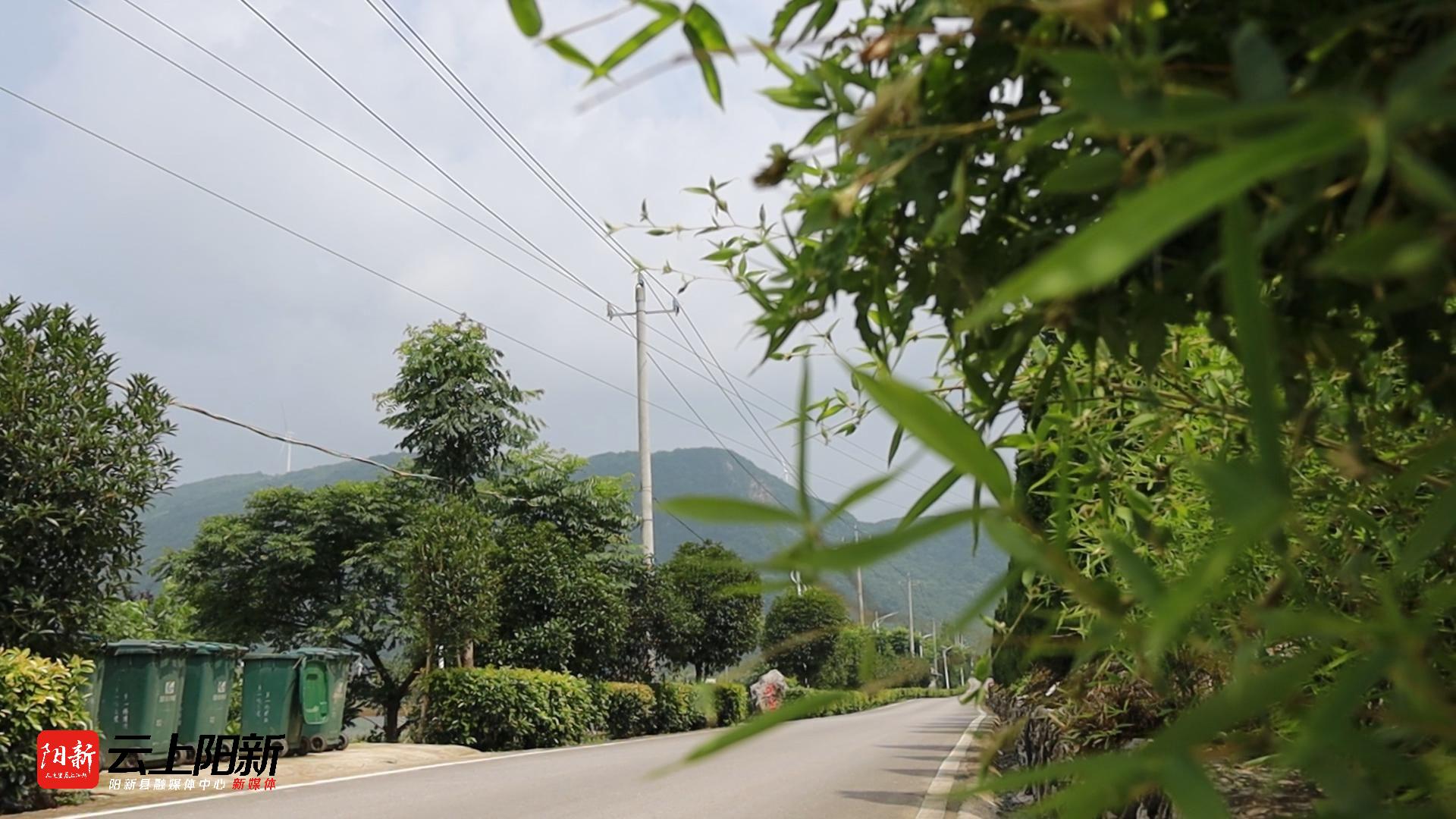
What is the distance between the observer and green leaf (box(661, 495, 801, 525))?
2.02 feet

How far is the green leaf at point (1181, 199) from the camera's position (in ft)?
1.49

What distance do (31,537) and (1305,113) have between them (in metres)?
10.8

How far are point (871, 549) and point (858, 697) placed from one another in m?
0.48

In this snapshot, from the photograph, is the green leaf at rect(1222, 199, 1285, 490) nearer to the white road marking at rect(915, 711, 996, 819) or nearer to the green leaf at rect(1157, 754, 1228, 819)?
the green leaf at rect(1157, 754, 1228, 819)

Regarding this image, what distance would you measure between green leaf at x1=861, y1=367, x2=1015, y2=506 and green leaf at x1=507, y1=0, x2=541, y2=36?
33cm

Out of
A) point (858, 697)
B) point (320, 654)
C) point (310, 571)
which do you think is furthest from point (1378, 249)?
point (310, 571)

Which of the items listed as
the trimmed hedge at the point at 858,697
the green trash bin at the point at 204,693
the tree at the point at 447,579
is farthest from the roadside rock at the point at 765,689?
the green trash bin at the point at 204,693

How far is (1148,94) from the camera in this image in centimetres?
60

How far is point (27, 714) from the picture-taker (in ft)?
26.8

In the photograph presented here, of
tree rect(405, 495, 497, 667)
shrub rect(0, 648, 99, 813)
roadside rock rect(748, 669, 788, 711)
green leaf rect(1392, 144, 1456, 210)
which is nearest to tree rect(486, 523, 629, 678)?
tree rect(405, 495, 497, 667)

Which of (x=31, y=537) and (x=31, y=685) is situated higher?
(x=31, y=537)

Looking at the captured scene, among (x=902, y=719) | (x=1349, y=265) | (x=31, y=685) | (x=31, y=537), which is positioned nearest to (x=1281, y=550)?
(x=1349, y=265)

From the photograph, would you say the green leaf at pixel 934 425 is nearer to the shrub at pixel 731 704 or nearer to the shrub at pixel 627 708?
the shrub at pixel 627 708

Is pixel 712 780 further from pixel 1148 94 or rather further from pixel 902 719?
pixel 902 719
